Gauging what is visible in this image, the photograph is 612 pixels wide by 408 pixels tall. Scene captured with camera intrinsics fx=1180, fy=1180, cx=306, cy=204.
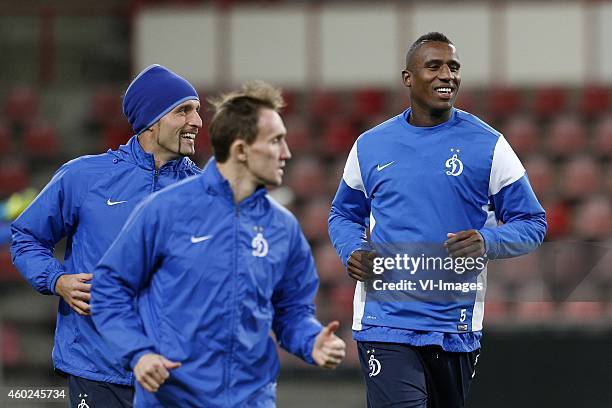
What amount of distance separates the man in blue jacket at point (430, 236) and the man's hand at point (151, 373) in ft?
4.81

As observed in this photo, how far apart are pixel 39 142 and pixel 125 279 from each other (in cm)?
1020

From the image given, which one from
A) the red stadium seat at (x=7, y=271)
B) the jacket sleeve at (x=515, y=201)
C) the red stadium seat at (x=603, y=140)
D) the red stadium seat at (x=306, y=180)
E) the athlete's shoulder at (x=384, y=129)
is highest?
the athlete's shoulder at (x=384, y=129)

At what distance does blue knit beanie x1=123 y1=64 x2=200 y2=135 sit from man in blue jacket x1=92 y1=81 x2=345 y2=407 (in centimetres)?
87

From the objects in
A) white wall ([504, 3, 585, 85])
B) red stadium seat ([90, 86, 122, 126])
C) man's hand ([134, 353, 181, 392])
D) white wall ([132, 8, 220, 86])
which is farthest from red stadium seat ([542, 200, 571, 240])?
man's hand ([134, 353, 181, 392])

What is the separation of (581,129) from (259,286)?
10384 millimetres

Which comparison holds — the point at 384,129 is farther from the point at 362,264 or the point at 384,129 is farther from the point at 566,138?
the point at 566,138

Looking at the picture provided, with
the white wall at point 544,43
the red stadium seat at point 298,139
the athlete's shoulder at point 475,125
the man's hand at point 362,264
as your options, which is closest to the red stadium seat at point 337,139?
the red stadium seat at point 298,139

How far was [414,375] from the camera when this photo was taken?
4609 millimetres

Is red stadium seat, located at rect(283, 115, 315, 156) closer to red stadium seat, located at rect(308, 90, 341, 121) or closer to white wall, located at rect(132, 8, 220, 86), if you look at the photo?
red stadium seat, located at rect(308, 90, 341, 121)

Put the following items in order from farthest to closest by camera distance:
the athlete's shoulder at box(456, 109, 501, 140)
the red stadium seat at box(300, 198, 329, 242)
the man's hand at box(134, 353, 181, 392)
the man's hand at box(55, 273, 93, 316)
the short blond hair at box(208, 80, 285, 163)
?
the red stadium seat at box(300, 198, 329, 242)
the athlete's shoulder at box(456, 109, 501, 140)
the man's hand at box(55, 273, 93, 316)
the short blond hair at box(208, 80, 285, 163)
the man's hand at box(134, 353, 181, 392)

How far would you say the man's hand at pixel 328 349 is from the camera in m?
3.43

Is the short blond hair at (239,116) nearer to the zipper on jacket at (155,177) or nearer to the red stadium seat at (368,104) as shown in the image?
the zipper on jacket at (155,177)

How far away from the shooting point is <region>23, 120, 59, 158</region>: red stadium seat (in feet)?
43.8

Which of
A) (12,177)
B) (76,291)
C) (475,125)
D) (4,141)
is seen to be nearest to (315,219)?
(12,177)
